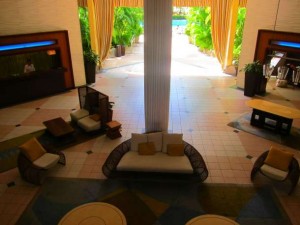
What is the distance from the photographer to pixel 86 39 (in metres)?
12.9

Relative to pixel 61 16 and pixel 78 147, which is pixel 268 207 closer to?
pixel 78 147

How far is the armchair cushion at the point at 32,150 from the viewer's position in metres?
6.02

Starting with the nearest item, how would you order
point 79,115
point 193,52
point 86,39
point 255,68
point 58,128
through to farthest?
point 58,128, point 79,115, point 255,68, point 86,39, point 193,52

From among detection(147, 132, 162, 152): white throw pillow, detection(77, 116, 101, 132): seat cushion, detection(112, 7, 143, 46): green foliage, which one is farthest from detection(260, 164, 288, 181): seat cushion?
detection(112, 7, 143, 46): green foliage

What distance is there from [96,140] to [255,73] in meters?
6.88

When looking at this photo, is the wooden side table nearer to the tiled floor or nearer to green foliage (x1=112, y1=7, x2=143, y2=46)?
the tiled floor

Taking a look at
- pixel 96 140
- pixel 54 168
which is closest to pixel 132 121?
pixel 96 140

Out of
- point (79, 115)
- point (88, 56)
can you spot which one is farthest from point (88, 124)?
point (88, 56)

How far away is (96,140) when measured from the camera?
306 inches

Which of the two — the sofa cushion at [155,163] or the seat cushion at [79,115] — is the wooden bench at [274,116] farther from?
the seat cushion at [79,115]

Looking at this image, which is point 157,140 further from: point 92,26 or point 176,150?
point 92,26

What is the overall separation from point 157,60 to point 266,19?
645cm

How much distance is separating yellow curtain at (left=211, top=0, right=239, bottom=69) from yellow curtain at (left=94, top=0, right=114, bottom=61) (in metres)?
5.08

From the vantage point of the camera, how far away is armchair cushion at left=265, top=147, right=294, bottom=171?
572 cm
